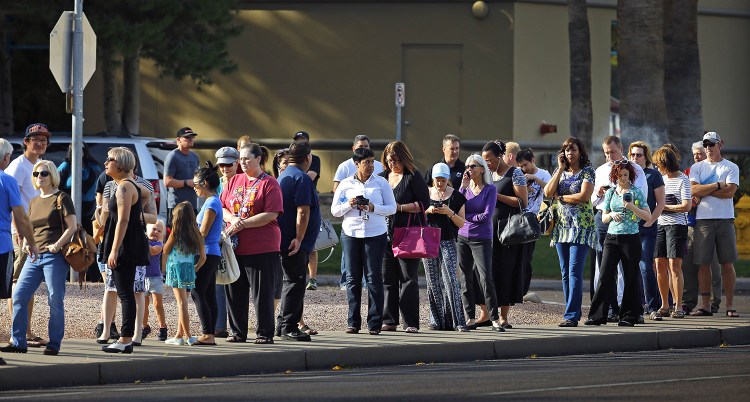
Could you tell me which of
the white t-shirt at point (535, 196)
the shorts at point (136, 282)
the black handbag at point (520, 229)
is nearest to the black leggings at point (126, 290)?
the shorts at point (136, 282)

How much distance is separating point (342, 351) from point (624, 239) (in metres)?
3.61

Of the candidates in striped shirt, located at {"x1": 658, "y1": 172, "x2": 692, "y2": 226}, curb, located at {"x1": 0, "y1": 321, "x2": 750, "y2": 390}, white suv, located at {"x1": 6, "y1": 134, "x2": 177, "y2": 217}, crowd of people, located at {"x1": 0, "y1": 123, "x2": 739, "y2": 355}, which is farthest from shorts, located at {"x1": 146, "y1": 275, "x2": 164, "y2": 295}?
white suv, located at {"x1": 6, "y1": 134, "x2": 177, "y2": 217}

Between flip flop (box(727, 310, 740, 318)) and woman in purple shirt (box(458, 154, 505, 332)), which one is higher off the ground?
woman in purple shirt (box(458, 154, 505, 332))

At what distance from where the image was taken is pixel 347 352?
12.8 meters

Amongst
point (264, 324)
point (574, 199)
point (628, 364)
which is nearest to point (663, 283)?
point (574, 199)

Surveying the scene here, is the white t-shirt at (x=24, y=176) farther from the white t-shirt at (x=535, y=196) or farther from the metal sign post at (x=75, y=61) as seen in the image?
the white t-shirt at (x=535, y=196)

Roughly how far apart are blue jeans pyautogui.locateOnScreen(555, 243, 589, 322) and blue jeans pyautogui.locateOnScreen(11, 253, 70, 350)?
17.0 feet

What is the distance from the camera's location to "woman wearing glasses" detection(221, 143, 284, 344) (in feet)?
42.8

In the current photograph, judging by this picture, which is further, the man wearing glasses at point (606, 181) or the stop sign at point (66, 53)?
the stop sign at point (66, 53)

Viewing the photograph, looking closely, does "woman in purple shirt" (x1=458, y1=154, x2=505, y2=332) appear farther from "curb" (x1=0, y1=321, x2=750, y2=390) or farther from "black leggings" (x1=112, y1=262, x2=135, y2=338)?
"black leggings" (x1=112, y1=262, x2=135, y2=338)

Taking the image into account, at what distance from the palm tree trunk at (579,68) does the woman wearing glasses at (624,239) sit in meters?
13.7

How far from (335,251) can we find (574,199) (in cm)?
891

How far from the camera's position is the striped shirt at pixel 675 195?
1588 centimetres

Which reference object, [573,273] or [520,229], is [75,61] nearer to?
[520,229]
